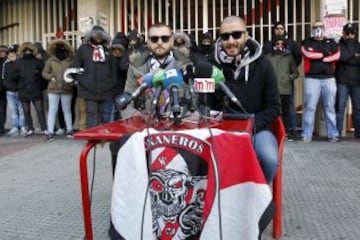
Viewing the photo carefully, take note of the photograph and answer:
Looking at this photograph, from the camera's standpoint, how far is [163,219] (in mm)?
3307

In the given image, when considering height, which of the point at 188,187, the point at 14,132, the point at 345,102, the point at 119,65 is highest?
the point at 119,65

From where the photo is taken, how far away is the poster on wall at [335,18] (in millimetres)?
8703

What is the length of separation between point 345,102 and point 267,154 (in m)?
5.38

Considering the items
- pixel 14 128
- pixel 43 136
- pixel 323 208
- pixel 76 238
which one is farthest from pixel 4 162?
pixel 323 208

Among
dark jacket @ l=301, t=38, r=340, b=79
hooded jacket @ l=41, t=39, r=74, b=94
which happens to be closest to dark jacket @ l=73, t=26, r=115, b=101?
hooded jacket @ l=41, t=39, r=74, b=94

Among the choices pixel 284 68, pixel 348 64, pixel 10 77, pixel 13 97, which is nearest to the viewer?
pixel 348 64

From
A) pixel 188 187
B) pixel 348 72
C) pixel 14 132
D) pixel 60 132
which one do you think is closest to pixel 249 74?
pixel 188 187

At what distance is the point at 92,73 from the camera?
353 inches

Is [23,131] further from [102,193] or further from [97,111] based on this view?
[102,193]

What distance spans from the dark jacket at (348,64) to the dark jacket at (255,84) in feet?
15.6

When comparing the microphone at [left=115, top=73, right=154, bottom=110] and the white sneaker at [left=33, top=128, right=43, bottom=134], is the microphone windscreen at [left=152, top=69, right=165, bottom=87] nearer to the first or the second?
the microphone at [left=115, top=73, right=154, bottom=110]

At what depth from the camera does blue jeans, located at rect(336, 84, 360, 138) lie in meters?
8.68

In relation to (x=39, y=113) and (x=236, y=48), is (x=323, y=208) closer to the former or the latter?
(x=236, y=48)

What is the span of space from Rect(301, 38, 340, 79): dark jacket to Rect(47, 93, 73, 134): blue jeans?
4.24m
